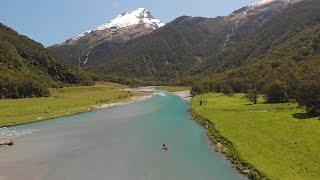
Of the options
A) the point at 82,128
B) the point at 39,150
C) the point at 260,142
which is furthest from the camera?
the point at 82,128

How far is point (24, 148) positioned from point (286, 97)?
302 feet

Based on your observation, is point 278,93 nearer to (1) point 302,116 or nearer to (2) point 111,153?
(1) point 302,116

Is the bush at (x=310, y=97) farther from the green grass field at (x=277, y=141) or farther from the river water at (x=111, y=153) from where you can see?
the river water at (x=111, y=153)

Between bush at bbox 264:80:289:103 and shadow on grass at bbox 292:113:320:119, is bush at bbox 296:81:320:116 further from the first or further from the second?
bush at bbox 264:80:289:103

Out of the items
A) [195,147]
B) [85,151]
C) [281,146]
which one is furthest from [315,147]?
[85,151]

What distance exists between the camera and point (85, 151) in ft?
256

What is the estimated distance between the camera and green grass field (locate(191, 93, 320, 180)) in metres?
56.1

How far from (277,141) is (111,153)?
2793 centimetres

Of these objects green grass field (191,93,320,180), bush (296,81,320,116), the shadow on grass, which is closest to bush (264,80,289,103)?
bush (296,81,320,116)

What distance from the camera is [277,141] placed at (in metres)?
73.7

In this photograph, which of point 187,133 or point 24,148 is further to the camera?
point 187,133

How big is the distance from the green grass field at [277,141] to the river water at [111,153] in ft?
14.8

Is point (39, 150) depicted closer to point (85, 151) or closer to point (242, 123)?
point (85, 151)

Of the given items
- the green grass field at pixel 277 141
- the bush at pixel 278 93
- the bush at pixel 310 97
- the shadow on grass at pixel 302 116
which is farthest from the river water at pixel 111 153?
the bush at pixel 278 93
